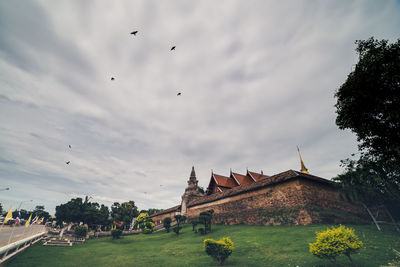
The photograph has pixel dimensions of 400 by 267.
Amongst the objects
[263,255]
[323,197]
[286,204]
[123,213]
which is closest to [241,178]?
[286,204]

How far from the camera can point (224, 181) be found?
Answer: 121 feet

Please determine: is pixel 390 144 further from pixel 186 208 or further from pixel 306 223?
pixel 186 208

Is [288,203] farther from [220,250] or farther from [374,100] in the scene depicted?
[374,100]

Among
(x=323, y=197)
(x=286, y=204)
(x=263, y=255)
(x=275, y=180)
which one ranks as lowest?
(x=263, y=255)

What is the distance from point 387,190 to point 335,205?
498 cm

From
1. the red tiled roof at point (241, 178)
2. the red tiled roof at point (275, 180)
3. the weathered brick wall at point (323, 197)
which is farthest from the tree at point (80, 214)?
the weathered brick wall at point (323, 197)

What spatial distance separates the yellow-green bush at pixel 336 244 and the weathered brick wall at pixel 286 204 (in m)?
9.73

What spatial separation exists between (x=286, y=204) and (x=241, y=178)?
55.1ft

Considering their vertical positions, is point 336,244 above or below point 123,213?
below

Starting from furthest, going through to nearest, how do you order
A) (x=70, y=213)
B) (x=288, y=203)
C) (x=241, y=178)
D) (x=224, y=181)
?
(x=224, y=181)
(x=241, y=178)
(x=70, y=213)
(x=288, y=203)

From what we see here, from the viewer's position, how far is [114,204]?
4603 cm

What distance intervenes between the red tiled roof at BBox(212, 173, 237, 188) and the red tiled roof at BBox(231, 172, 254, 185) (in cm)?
136

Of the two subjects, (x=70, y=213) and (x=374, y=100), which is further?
(x=70, y=213)

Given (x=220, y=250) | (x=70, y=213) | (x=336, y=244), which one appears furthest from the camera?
(x=70, y=213)
